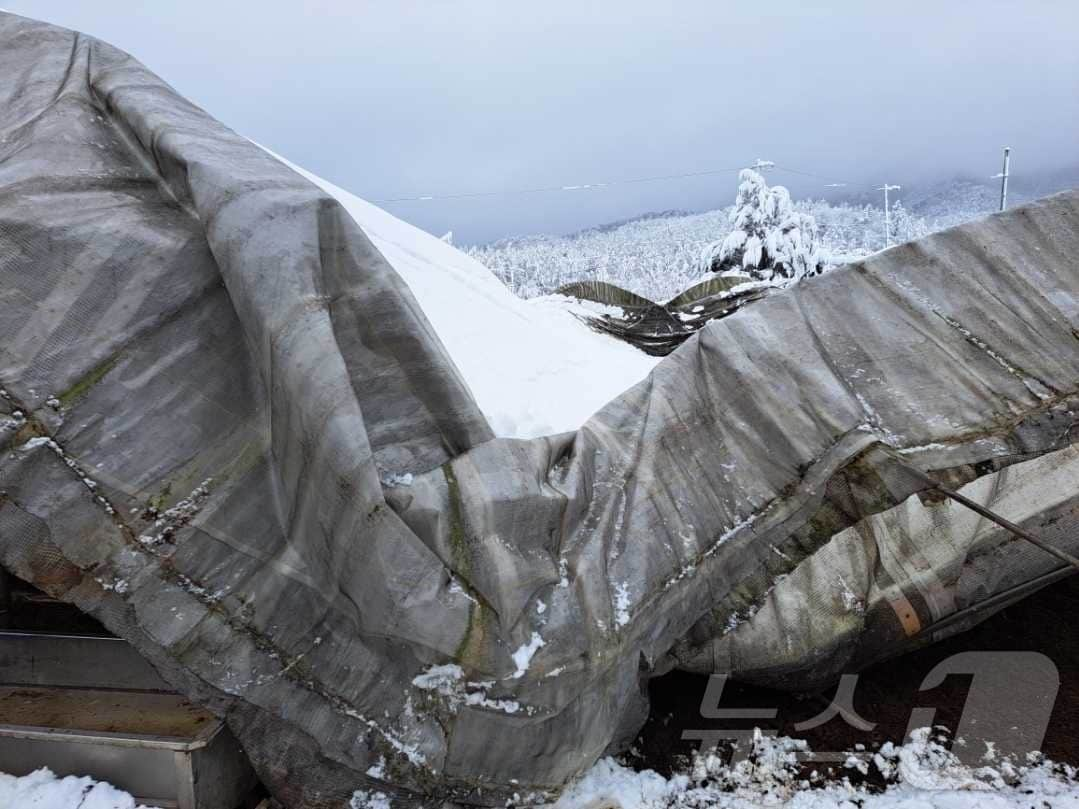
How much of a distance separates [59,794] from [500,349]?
2583 millimetres

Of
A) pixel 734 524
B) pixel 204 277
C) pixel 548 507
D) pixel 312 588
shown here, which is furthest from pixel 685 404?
pixel 204 277

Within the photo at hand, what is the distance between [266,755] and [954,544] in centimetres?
227

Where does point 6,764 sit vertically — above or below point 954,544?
below

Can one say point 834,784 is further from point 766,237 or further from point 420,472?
point 766,237

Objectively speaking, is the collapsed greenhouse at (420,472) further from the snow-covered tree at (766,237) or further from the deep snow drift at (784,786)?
the snow-covered tree at (766,237)

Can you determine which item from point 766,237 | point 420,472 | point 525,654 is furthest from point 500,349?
point 766,237

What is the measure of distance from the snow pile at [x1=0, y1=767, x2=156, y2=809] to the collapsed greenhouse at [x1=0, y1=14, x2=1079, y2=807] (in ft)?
1.09

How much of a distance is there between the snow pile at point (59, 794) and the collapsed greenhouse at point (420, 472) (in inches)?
13.0

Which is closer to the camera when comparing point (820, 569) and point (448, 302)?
point (820, 569)

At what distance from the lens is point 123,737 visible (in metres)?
1.82

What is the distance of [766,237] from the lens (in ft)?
80.5

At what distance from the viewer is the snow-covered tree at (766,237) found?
79.0ft

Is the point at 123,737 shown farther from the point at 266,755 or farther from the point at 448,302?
the point at 448,302

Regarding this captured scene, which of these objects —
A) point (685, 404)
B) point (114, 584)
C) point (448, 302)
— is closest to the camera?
point (114, 584)
